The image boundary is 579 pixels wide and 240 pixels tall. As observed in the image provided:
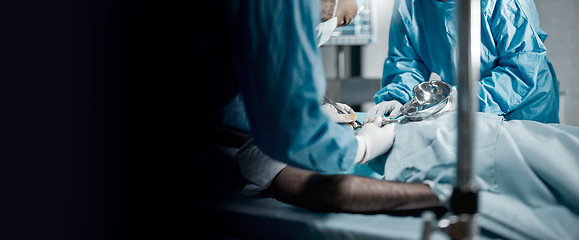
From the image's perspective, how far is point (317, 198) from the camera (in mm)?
913

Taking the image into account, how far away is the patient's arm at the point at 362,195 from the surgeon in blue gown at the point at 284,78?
0.07m

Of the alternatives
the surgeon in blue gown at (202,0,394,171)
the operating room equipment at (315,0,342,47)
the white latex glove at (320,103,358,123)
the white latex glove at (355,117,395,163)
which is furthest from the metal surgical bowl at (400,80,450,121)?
the surgeon in blue gown at (202,0,394,171)

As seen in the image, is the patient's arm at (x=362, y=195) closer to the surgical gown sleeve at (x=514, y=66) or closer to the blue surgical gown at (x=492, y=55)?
the blue surgical gown at (x=492, y=55)

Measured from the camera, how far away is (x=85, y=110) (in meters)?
0.74

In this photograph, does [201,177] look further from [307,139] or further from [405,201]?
[405,201]

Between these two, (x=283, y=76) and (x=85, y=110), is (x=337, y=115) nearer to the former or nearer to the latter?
(x=283, y=76)

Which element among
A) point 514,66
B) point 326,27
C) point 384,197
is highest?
point 326,27

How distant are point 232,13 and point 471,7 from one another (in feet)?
1.34

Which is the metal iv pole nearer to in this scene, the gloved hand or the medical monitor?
the gloved hand

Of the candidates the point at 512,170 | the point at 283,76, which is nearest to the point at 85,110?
the point at 283,76

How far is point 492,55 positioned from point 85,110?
1621 mm

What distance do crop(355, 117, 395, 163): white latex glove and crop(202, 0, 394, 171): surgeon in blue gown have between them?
166 mm

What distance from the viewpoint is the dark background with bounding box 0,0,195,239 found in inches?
27.2

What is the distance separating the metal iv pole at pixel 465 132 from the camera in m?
0.60
